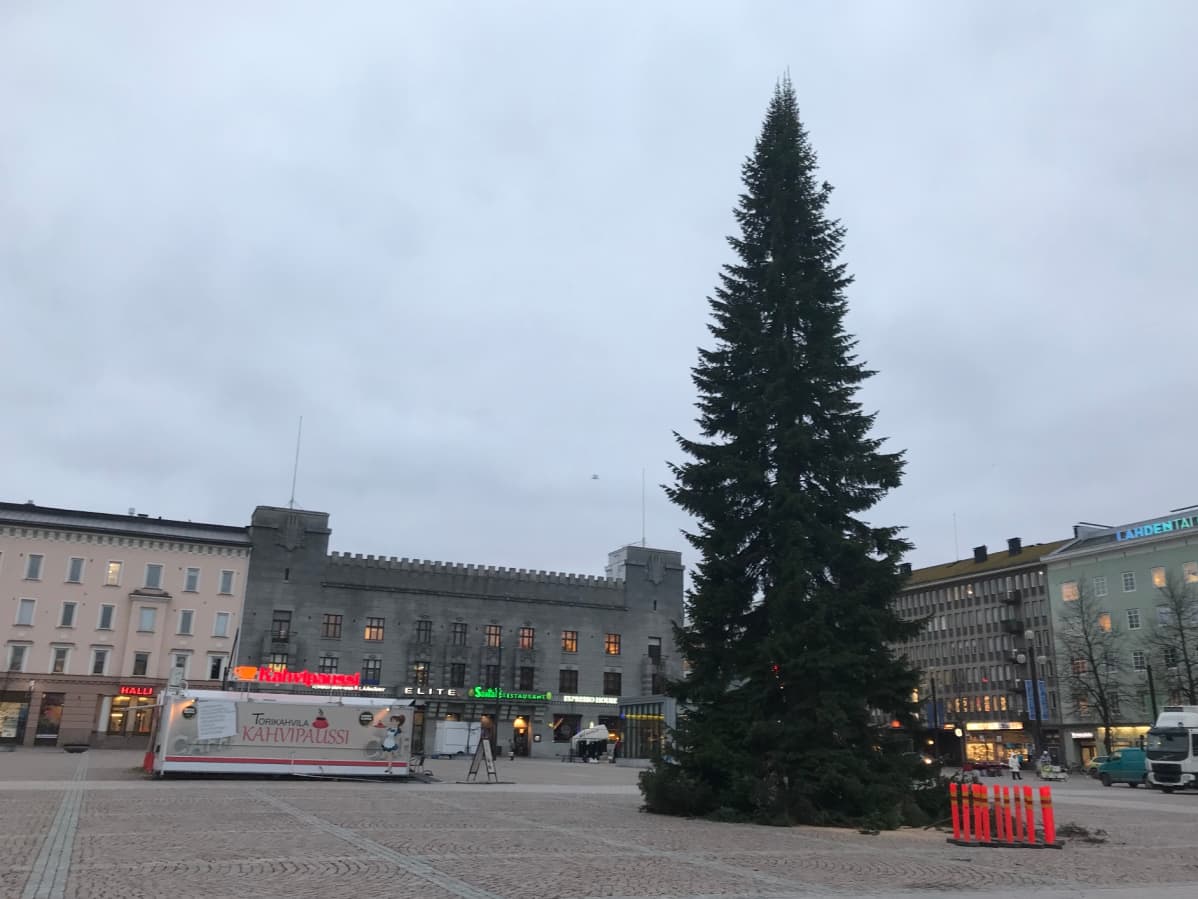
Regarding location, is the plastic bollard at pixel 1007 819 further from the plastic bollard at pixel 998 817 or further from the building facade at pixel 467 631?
the building facade at pixel 467 631

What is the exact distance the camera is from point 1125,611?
261 ft

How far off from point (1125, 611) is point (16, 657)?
81.0 metres

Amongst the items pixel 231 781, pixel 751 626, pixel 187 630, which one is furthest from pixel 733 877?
pixel 187 630

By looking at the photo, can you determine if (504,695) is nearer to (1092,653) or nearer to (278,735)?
(278,735)

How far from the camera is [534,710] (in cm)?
7681

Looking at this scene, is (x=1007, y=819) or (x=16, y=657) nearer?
(x=1007, y=819)

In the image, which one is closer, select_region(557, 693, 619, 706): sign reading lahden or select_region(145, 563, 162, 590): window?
select_region(145, 563, 162, 590): window

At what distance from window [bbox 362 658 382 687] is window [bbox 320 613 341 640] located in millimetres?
2818

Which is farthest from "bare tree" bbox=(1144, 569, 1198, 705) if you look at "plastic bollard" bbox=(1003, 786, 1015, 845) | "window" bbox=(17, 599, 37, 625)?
"window" bbox=(17, 599, 37, 625)

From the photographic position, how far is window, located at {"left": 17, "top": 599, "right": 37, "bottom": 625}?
6625 cm

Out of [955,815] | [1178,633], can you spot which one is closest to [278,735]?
[955,815]

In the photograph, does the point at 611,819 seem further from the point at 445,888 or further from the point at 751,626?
the point at 445,888

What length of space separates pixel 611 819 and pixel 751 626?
556 centimetres

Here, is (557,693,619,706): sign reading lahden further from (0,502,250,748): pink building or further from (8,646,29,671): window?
(8,646,29,671): window
